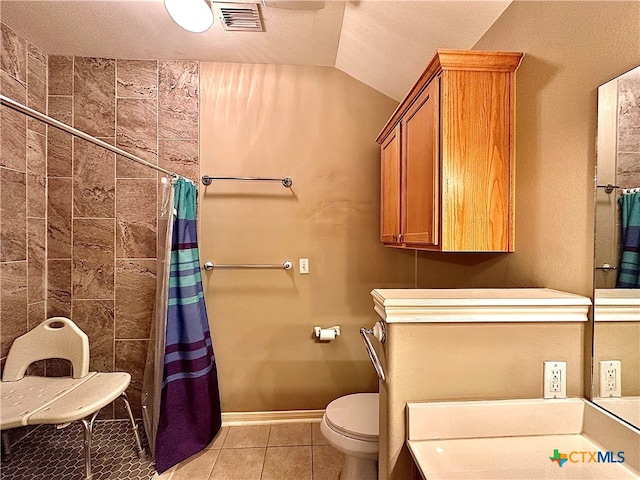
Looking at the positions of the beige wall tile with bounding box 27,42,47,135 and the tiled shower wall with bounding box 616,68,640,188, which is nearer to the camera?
the tiled shower wall with bounding box 616,68,640,188

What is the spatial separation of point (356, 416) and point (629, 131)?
1553mm

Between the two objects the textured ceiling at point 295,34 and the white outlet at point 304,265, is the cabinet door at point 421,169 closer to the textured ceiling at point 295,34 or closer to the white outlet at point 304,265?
the textured ceiling at point 295,34

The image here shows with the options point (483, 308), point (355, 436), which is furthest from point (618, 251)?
point (355, 436)

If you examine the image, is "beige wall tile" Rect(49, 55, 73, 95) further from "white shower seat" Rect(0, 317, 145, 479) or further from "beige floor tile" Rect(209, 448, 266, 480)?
"beige floor tile" Rect(209, 448, 266, 480)

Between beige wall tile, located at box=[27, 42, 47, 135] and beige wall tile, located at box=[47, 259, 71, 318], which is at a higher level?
beige wall tile, located at box=[27, 42, 47, 135]

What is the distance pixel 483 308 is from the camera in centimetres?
94

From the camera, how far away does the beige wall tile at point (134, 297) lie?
2.10 metres

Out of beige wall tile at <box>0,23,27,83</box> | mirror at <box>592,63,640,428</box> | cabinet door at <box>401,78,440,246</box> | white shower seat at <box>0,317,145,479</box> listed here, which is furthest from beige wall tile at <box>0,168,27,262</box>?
mirror at <box>592,63,640,428</box>

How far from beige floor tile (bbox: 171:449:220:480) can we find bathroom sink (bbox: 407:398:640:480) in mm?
1404

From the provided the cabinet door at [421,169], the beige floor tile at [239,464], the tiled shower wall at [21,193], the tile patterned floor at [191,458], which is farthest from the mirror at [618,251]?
the tiled shower wall at [21,193]

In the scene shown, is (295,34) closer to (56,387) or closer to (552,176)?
(552,176)

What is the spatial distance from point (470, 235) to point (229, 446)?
1.94 meters

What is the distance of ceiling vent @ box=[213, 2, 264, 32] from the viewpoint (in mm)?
1585

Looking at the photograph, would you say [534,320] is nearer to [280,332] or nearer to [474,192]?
[474,192]
